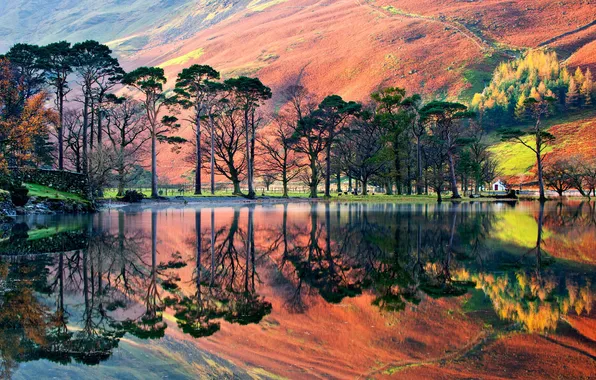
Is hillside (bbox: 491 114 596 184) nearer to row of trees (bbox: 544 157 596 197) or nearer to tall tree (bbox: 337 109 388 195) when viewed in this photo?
row of trees (bbox: 544 157 596 197)

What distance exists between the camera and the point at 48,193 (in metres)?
34.0

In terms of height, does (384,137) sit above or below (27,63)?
below

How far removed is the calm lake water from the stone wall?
2159 cm

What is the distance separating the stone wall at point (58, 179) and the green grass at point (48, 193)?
1.82ft

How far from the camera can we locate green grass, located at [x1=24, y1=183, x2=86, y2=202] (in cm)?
3283

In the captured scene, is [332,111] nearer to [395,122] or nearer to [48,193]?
[395,122]

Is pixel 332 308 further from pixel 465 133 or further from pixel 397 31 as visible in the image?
pixel 397 31

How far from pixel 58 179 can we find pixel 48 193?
8.92 ft

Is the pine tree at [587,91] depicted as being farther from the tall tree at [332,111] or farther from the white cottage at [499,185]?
the tall tree at [332,111]

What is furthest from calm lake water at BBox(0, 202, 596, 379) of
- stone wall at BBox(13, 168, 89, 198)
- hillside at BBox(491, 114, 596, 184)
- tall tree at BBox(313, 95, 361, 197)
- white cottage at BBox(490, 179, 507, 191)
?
hillside at BBox(491, 114, 596, 184)

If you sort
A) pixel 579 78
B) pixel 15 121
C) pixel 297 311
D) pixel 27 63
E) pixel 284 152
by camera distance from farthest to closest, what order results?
pixel 579 78
pixel 284 152
pixel 27 63
pixel 15 121
pixel 297 311

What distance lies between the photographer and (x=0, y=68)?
1485 inches

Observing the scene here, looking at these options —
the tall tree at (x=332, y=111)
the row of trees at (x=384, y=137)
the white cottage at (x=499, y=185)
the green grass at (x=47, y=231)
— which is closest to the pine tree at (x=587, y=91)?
the white cottage at (x=499, y=185)

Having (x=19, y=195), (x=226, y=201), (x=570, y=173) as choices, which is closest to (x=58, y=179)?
(x=19, y=195)
